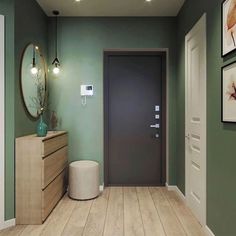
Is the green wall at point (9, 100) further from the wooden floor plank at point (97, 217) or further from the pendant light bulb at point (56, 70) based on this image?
the pendant light bulb at point (56, 70)

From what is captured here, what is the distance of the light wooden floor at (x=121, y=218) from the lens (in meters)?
2.58

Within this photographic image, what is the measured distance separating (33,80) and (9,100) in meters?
0.71

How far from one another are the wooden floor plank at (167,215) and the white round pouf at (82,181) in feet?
3.10

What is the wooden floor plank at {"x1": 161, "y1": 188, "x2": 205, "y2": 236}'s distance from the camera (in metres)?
2.59

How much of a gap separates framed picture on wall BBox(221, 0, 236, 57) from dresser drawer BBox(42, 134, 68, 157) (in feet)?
6.89

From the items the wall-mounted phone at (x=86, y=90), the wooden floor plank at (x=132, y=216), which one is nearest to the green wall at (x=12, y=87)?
the wall-mounted phone at (x=86, y=90)

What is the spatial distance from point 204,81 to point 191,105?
53 cm

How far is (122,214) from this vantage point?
9.91 feet

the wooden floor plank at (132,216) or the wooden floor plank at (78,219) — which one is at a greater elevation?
the wooden floor plank at (132,216)

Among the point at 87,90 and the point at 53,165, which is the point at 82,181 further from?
the point at 87,90

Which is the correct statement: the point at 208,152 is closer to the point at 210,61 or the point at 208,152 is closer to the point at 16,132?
the point at 210,61

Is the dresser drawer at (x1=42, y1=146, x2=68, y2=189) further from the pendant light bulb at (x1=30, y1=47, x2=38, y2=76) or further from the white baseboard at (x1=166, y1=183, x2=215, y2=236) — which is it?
the white baseboard at (x1=166, y1=183, x2=215, y2=236)

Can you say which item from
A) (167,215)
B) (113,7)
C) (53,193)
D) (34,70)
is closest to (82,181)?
(53,193)

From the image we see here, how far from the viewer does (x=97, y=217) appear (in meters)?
2.94
